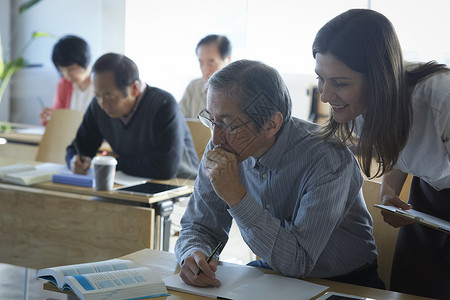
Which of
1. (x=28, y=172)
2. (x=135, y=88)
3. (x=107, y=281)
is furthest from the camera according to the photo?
(x=135, y=88)

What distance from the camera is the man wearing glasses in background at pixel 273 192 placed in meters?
1.28

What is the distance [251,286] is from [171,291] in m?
0.16

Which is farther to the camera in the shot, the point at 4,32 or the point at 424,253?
the point at 4,32

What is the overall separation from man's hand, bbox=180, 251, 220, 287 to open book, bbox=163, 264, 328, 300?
0.5 inches

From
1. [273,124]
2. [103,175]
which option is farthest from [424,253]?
[103,175]

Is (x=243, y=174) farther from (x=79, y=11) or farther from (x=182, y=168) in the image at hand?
(x=79, y=11)

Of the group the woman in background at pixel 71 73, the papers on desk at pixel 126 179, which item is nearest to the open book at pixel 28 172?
the papers on desk at pixel 126 179

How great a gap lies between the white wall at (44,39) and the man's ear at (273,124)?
2.04 meters

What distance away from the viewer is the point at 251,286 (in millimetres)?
1195

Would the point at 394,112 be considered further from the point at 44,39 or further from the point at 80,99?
the point at 44,39

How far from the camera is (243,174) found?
150 centimetres

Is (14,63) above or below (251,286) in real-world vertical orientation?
above

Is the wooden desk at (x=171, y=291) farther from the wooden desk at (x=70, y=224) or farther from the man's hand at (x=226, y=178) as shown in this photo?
the wooden desk at (x=70, y=224)

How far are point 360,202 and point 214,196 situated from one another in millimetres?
357
